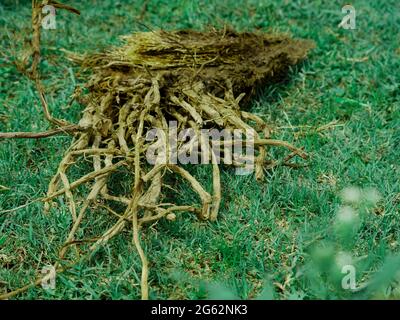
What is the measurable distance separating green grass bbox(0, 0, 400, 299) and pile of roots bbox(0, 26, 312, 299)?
0.09 m

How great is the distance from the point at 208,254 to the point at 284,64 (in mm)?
1502

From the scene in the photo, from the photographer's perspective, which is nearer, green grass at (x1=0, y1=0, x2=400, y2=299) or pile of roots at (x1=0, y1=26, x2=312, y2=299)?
green grass at (x1=0, y1=0, x2=400, y2=299)

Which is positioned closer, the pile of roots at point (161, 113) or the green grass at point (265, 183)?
the green grass at point (265, 183)

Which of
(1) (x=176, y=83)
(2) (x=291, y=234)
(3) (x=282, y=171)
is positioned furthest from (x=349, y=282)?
(1) (x=176, y=83)

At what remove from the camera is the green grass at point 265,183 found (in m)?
2.16

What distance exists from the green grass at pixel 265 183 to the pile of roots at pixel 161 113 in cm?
9

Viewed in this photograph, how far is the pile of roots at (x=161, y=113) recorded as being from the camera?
7.79ft

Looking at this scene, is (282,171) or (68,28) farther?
(68,28)

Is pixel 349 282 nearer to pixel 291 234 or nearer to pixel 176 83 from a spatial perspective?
pixel 291 234

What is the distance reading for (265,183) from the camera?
2.65 metres

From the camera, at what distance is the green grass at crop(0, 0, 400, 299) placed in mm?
2162

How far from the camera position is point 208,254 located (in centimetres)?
231

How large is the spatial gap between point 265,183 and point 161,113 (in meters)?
0.55
